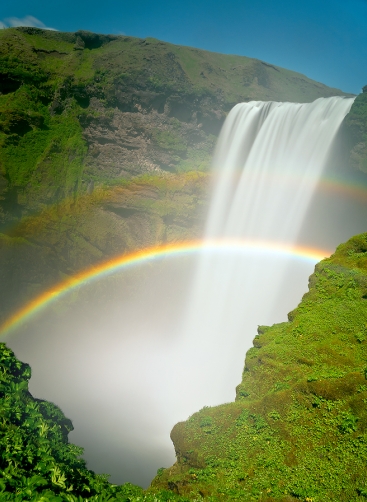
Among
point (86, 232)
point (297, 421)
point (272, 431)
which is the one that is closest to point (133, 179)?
point (86, 232)

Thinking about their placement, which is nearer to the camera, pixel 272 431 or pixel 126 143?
pixel 272 431

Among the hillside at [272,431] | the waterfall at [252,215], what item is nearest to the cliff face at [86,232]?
the waterfall at [252,215]

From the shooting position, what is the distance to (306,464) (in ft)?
18.8

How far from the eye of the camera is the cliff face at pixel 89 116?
A: 24.5m

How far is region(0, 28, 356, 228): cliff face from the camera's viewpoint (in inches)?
964

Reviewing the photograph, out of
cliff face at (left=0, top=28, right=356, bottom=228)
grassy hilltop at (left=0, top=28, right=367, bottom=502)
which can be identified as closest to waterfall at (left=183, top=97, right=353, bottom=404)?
grassy hilltop at (left=0, top=28, right=367, bottom=502)

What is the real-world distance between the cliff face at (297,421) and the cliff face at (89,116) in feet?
66.6

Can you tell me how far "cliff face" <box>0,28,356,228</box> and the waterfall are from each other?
131 inches

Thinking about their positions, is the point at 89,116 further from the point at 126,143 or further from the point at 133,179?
the point at 133,179

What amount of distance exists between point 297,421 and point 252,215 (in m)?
19.1

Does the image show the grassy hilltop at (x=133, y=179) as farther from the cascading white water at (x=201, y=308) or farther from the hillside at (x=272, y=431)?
the cascading white water at (x=201, y=308)

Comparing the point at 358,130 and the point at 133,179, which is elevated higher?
the point at 133,179

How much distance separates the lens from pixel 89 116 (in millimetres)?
25859

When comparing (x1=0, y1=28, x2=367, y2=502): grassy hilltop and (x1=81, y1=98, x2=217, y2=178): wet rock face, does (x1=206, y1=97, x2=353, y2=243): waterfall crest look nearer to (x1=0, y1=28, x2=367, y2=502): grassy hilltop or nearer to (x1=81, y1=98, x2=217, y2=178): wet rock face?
(x1=0, y1=28, x2=367, y2=502): grassy hilltop
